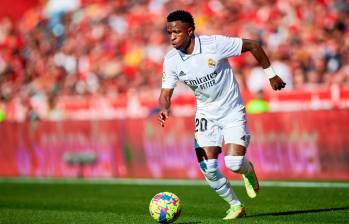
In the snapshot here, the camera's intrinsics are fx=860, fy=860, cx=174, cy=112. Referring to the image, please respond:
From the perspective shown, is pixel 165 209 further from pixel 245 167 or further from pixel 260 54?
pixel 260 54

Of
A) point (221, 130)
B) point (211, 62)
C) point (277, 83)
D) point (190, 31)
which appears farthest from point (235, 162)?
point (190, 31)

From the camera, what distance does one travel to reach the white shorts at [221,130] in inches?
405

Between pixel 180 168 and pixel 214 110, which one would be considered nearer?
pixel 214 110

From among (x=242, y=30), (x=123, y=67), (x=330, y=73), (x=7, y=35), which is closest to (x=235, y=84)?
(x=330, y=73)

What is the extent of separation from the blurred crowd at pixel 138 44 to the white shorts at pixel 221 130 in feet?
25.7

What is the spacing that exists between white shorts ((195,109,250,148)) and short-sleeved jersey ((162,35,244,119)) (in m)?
0.07

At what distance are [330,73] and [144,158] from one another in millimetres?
4590

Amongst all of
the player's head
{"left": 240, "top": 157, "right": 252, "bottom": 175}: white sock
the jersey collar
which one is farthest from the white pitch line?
the player's head

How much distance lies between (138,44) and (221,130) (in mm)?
14737

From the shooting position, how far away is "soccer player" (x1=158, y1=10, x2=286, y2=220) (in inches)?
399

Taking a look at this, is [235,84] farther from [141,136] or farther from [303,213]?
[141,136]

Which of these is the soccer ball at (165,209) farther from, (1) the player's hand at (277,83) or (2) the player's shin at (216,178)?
(1) the player's hand at (277,83)

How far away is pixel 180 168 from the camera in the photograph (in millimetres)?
18875

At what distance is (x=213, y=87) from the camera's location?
33.6ft
